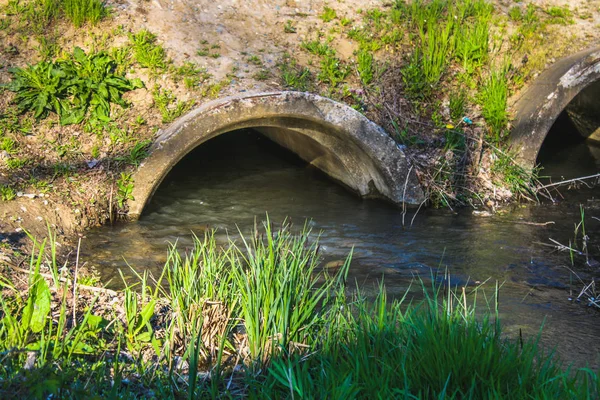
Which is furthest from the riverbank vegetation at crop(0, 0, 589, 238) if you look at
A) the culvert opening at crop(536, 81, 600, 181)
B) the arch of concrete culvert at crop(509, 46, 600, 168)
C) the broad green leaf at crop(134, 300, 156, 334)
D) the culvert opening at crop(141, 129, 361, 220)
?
the broad green leaf at crop(134, 300, 156, 334)

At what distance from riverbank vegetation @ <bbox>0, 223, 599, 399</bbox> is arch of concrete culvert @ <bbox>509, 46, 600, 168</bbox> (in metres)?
4.13

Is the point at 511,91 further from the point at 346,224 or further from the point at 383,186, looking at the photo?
the point at 346,224

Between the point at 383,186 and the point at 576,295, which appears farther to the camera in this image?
the point at 383,186

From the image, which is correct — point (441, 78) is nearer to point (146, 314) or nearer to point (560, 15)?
point (560, 15)

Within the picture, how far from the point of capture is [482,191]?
734cm

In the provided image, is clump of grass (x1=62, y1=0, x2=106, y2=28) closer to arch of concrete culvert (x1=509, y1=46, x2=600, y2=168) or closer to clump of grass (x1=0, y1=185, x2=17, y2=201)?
clump of grass (x1=0, y1=185, x2=17, y2=201)

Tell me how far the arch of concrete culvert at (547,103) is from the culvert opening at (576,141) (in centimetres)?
115

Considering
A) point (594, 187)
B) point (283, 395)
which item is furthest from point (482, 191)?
point (283, 395)

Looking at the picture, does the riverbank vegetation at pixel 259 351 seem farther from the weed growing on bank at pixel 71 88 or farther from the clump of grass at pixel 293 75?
the clump of grass at pixel 293 75

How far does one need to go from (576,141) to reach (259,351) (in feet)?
27.3

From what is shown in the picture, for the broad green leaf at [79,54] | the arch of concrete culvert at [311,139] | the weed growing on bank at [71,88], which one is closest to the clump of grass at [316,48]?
the arch of concrete culvert at [311,139]

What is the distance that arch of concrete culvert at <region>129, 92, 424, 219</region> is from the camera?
6406 millimetres

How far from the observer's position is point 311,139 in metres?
7.83

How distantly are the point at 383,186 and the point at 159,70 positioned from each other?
2663 millimetres
